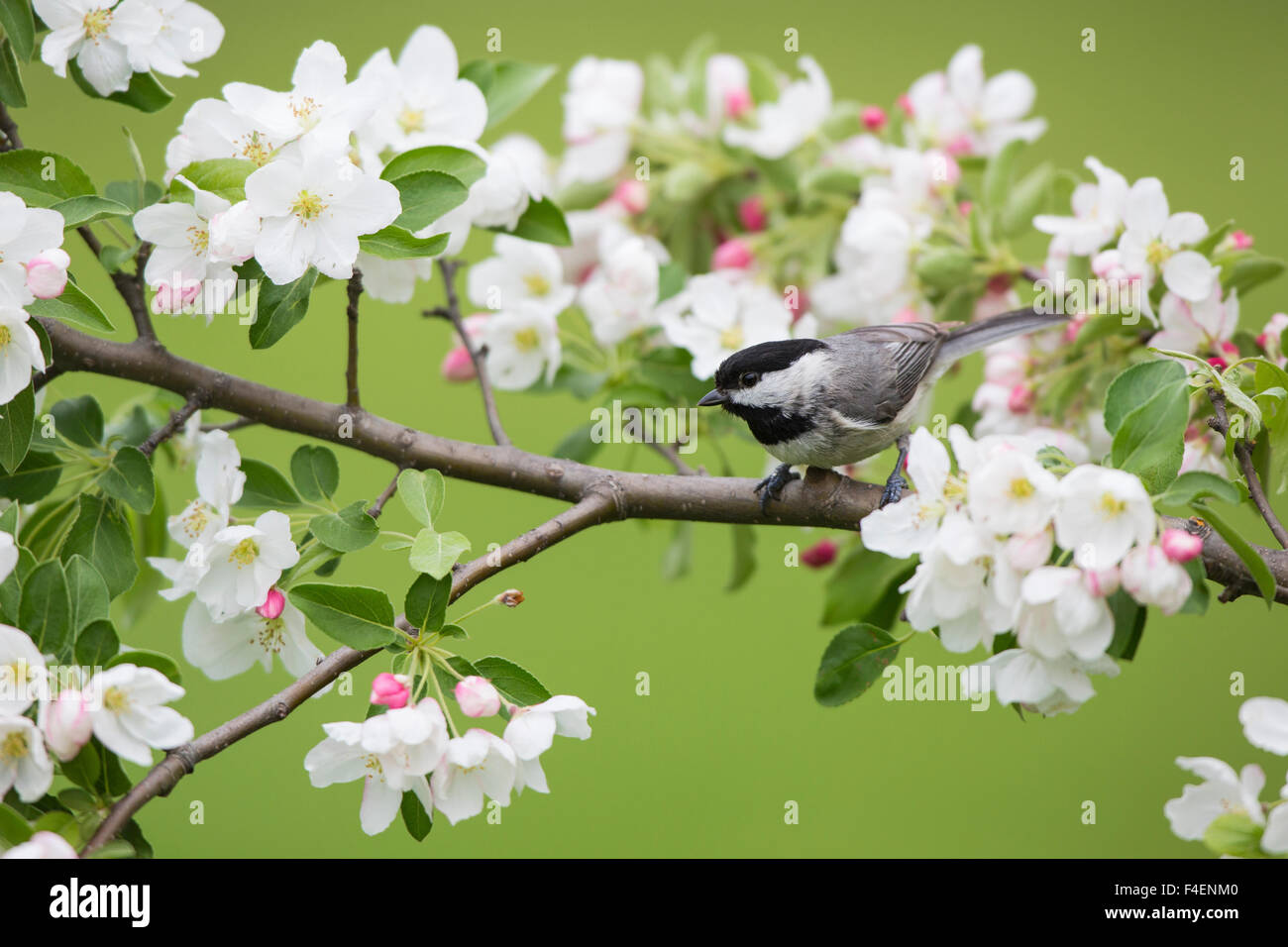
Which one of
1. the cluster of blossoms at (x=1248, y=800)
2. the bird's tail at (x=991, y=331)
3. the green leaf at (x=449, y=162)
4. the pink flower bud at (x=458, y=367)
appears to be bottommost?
the cluster of blossoms at (x=1248, y=800)

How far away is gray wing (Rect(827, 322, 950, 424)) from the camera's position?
1346 mm

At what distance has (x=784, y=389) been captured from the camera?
132 centimetres

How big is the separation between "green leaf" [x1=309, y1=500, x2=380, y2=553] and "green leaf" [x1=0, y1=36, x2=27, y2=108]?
461 millimetres

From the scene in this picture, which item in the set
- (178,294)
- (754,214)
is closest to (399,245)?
(178,294)

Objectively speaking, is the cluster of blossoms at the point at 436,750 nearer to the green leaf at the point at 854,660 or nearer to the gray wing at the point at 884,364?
the green leaf at the point at 854,660

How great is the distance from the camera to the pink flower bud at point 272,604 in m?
0.93

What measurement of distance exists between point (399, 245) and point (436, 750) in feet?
1.30

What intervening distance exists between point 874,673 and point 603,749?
161 cm

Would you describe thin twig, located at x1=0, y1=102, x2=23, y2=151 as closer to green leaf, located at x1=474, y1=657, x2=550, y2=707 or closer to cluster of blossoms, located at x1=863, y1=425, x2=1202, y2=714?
green leaf, located at x1=474, y1=657, x2=550, y2=707

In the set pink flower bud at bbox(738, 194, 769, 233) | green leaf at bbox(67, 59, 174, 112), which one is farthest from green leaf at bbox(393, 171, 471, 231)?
pink flower bud at bbox(738, 194, 769, 233)

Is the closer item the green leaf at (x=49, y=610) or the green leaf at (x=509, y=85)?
the green leaf at (x=49, y=610)

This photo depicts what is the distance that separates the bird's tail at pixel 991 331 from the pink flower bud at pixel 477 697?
32.3 inches

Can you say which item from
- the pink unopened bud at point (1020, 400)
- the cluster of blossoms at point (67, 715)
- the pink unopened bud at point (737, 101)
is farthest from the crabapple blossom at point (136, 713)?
the pink unopened bud at point (737, 101)

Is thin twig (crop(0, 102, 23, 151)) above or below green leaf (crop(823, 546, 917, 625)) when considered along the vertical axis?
above
